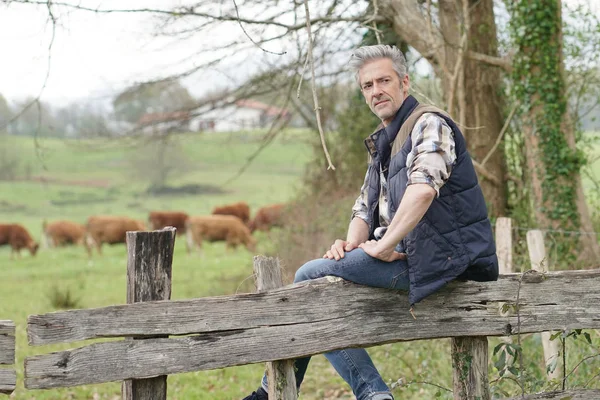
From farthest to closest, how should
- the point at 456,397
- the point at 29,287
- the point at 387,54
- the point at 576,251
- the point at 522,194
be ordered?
the point at 29,287 → the point at 522,194 → the point at 576,251 → the point at 456,397 → the point at 387,54

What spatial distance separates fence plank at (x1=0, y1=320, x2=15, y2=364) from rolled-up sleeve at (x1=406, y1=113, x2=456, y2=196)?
6.40ft

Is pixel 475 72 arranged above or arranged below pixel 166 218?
above

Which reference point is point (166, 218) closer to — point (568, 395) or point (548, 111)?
point (548, 111)

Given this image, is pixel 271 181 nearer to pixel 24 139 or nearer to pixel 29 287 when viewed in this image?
pixel 24 139

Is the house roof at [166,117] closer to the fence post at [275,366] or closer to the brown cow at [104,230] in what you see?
the fence post at [275,366]

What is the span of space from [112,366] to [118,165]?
35874 millimetres

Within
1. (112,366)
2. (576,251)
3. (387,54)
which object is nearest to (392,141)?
(387,54)

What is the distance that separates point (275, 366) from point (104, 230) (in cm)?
2169

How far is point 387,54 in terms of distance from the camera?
4.15 metres

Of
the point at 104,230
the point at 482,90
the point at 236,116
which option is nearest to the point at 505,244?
the point at 482,90

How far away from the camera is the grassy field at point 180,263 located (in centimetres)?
752

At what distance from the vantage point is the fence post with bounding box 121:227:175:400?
386 centimetres

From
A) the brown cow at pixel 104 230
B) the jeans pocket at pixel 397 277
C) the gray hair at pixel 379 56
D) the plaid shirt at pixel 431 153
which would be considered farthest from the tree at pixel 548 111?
the brown cow at pixel 104 230

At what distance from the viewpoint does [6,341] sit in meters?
3.78
